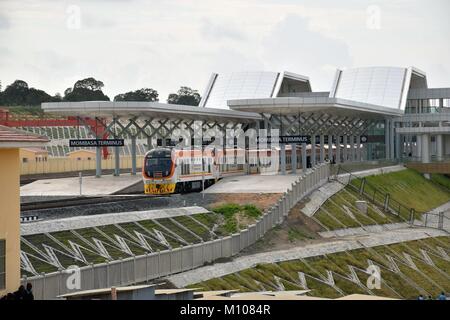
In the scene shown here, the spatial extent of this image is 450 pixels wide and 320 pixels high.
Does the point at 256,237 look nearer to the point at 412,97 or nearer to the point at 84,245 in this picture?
the point at 84,245

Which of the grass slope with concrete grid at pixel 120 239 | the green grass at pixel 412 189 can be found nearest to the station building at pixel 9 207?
the grass slope with concrete grid at pixel 120 239

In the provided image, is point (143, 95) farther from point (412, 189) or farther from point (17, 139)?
point (17, 139)

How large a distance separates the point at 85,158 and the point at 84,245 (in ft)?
195

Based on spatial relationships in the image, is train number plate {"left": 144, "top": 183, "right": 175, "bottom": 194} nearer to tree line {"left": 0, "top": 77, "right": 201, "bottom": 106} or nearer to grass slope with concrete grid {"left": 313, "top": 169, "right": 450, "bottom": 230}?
grass slope with concrete grid {"left": 313, "top": 169, "right": 450, "bottom": 230}

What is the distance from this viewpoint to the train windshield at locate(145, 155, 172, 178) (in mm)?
57500

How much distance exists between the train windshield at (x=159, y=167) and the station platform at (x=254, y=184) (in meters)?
3.42

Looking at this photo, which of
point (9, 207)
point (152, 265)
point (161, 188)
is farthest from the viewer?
point (161, 188)

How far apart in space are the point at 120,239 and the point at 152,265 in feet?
17.5

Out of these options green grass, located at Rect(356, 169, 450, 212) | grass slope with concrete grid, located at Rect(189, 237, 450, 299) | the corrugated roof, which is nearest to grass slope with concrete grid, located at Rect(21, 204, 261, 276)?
grass slope with concrete grid, located at Rect(189, 237, 450, 299)

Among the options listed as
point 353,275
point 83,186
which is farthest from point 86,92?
point 353,275

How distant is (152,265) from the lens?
32781mm

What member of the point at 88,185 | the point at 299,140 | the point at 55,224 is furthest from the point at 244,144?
the point at 55,224

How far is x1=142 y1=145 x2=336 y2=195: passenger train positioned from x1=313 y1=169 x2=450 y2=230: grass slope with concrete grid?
879 centimetres

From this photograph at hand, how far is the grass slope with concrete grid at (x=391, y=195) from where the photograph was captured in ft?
186
